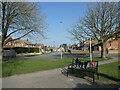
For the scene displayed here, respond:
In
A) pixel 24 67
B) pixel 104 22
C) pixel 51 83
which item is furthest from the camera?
pixel 104 22

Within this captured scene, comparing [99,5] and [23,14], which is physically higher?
[99,5]

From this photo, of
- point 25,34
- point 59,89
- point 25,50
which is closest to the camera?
point 59,89

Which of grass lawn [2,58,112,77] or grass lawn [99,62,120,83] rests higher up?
grass lawn [99,62,120,83]

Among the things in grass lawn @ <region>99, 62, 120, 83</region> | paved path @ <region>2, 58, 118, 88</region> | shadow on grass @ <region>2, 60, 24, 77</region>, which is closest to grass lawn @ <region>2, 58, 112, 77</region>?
shadow on grass @ <region>2, 60, 24, 77</region>

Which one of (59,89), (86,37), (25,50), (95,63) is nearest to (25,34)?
(86,37)

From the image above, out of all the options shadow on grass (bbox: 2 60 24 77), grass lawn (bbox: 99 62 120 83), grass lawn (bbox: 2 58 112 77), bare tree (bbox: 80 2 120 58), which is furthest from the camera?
bare tree (bbox: 80 2 120 58)

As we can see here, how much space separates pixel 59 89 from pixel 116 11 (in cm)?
2632

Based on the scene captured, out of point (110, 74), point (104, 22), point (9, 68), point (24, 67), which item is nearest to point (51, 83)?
point (110, 74)

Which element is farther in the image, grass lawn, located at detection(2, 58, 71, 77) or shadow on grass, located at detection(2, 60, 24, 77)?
grass lawn, located at detection(2, 58, 71, 77)

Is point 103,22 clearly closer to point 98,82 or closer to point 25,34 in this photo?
point 25,34

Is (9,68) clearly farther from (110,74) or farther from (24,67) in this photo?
(110,74)

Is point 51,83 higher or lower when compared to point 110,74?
lower

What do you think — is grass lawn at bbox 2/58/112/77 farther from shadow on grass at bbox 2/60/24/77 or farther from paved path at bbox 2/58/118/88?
paved path at bbox 2/58/118/88

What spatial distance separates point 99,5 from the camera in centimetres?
3481
